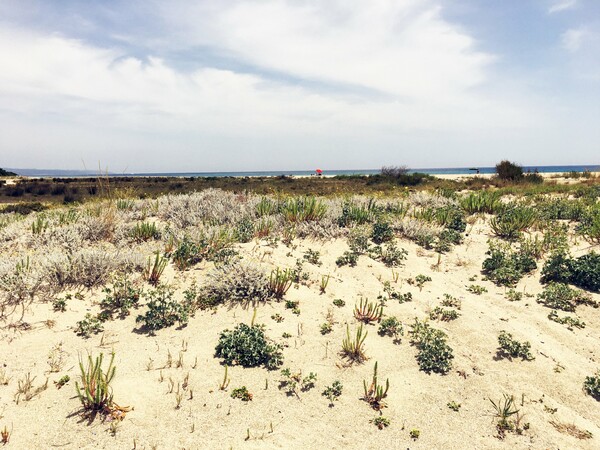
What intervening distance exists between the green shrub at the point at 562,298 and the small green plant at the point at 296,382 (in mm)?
4175

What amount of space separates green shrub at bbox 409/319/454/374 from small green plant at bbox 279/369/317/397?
139cm

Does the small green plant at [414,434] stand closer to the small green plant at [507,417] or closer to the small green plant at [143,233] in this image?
the small green plant at [507,417]

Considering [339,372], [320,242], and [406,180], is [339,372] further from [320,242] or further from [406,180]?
[406,180]

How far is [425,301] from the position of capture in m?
6.00

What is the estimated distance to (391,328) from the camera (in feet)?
17.1

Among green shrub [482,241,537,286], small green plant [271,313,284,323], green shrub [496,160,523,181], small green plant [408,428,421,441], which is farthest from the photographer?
green shrub [496,160,523,181]

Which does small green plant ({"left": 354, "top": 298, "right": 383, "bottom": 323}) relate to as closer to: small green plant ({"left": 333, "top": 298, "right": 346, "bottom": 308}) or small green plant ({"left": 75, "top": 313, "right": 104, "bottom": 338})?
small green plant ({"left": 333, "top": 298, "right": 346, "bottom": 308})

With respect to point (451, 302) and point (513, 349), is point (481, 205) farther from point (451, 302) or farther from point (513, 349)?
point (513, 349)

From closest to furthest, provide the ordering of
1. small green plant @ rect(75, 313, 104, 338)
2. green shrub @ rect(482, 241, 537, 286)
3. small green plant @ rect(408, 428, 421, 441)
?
1. small green plant @ rect(408, 428, 421, 441)
2. small green plant @ rect(75, 313, 104, 338)
3. green shrub @ rect(482, 241, 537, 286)

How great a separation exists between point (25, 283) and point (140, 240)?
2667mm

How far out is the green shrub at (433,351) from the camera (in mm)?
4477

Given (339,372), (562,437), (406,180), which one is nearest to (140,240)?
(339,372)

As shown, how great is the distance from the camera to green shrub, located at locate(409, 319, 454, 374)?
448 cm

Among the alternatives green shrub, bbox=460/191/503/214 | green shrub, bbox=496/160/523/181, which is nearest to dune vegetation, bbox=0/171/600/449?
green shrub, bbox=460/191/503/214
